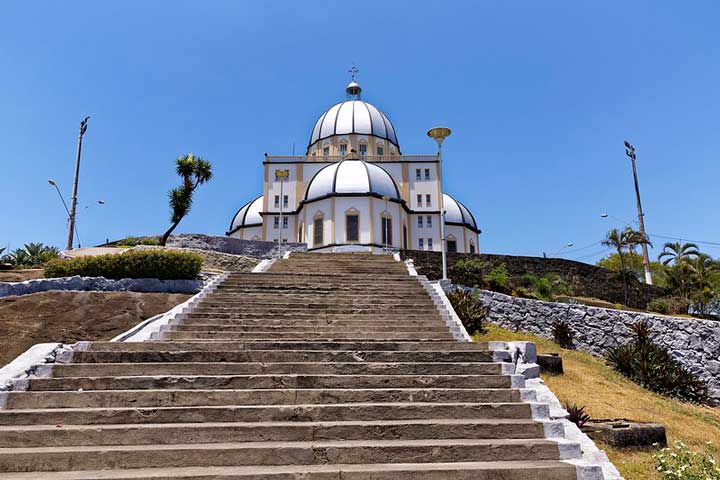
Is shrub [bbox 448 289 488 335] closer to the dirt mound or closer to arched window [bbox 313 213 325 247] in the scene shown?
the dirt mound

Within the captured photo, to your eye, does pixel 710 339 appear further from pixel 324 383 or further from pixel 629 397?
pixel 324 383

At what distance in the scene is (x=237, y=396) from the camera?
261 inches

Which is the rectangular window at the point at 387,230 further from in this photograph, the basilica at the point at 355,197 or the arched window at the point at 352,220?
the arched window at the point at 352,220

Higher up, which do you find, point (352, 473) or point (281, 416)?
point (281, 416)

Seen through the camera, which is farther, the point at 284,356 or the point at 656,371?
the point at 656,371

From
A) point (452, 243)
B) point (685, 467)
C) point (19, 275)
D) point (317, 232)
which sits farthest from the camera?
point (452, 243)

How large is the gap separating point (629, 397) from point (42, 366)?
35.8 ft

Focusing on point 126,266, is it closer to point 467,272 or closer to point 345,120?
point 467,272

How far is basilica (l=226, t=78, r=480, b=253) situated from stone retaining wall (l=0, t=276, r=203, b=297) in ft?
53.1

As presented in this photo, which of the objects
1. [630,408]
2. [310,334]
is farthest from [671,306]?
[310,334]

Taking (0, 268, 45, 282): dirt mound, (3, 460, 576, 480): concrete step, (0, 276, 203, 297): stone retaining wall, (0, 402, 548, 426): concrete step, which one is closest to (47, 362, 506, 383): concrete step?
(0, 402, 548, 426): concrete step

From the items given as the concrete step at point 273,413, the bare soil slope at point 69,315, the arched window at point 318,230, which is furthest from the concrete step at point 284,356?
the arched window at point 318,230

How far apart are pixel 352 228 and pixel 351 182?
3.49 m

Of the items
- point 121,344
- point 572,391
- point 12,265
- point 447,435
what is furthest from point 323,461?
point 12,265
